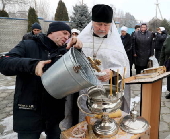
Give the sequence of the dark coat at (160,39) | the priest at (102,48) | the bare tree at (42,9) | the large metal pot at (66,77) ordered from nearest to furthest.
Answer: the large metal pot at (66,77)
the priest at (102,48)
the dark coat at (160,39)
the bare tree at (42,9)

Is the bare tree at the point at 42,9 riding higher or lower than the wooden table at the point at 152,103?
higher

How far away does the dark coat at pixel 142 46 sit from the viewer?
5.32 meters

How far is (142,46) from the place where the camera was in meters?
5.40

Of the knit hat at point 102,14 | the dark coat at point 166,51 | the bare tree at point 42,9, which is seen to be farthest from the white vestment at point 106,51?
the bare tree at point 42,9

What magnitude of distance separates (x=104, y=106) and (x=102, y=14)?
1059 mm

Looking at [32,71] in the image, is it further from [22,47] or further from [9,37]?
[9,37]

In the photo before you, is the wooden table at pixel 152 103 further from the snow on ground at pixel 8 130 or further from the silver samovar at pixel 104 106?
the snow on ground at pixel 8 130

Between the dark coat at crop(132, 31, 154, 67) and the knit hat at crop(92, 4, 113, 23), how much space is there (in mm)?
3689

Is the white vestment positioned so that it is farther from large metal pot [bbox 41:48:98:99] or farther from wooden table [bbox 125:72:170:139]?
large metal pot [bbox 41:48:98:99]

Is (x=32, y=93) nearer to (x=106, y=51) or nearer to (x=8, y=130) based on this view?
(x=106, y=51)

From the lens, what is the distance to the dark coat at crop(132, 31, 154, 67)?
17.5 ft

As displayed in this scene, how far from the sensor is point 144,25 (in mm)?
5266

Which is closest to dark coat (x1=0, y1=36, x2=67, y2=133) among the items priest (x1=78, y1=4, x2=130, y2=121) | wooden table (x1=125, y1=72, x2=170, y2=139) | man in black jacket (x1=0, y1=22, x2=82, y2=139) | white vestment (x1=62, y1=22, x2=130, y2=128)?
man in black jacket (x1=0, y1=22, x2=82, y2=139)

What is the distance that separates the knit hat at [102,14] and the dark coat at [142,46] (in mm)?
3689
